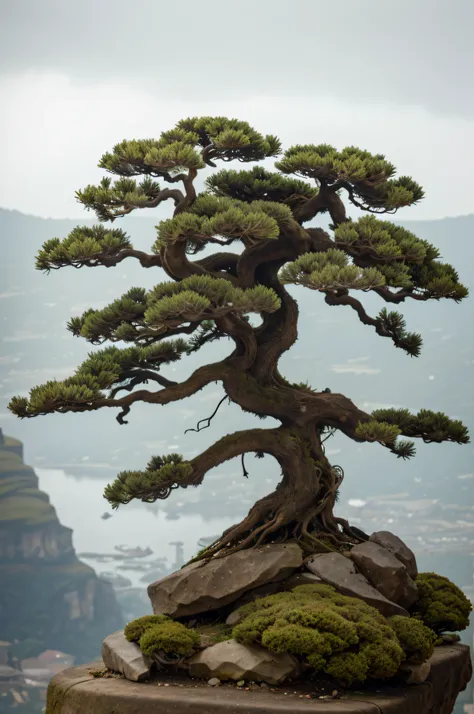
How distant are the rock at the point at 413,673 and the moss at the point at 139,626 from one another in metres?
1.37

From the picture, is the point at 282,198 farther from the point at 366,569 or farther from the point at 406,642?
the point at 406,642

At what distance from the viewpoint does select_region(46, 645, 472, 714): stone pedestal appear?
464cm

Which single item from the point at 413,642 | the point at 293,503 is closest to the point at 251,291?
the point at 293,503

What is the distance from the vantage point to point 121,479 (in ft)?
19.0

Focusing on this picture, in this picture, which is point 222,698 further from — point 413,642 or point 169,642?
point 413,642

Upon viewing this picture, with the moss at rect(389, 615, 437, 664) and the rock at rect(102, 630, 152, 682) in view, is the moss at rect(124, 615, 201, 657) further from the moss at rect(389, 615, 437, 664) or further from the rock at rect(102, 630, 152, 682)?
the moss at rect(389, 615, 437, 664)

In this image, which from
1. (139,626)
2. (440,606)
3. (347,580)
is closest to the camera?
(139,626)

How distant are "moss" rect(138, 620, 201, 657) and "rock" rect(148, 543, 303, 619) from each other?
1.32 feet

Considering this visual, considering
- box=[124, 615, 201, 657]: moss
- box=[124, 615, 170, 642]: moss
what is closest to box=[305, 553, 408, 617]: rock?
box=[124, 615, 201, 657]: moss

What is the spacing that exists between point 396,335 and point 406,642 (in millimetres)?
2113

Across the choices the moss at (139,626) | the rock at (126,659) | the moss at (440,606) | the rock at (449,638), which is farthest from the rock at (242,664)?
the rock at (449,638)

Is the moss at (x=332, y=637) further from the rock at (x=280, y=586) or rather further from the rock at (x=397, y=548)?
the rock at (x=397, y=548)

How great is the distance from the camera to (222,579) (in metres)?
5.63

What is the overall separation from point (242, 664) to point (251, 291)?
2013 mm
